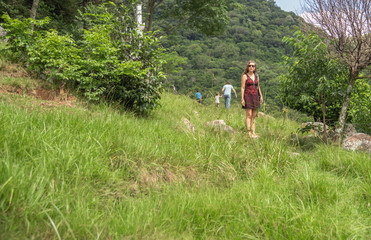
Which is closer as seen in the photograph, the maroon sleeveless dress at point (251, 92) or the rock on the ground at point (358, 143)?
the rock on the ground at point (358, 143)

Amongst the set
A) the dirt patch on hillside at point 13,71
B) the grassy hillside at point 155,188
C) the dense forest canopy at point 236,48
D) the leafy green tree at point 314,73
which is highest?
the dense forest canopy at point 236,48

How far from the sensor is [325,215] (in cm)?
216

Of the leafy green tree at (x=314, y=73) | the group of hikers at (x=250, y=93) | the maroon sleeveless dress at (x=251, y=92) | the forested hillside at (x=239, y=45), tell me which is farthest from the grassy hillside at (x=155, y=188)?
the forested hillside at (x=239, y=45)

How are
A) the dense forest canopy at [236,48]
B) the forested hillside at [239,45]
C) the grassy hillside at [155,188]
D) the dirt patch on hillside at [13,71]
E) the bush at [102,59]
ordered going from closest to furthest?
the grassy hillside at [155,188] → the bush at [102,59] → the dirt patch on hillside at [13,71] → the dense forest canopy at [236,48] → the forested hillside at [239,45]

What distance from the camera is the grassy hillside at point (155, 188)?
1.69 metres

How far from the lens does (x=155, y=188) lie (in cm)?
262

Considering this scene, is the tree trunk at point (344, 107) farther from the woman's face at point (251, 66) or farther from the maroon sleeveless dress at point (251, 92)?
the woman's face at point (251, 66)

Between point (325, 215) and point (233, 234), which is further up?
point (325, 215)

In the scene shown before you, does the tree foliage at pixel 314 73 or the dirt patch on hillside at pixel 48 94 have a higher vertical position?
the tree foliage at pixel 314 73

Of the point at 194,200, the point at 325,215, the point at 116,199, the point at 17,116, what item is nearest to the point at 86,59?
the point at 17,116

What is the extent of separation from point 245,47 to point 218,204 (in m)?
71.7

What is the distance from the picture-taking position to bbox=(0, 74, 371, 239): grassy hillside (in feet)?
5.55

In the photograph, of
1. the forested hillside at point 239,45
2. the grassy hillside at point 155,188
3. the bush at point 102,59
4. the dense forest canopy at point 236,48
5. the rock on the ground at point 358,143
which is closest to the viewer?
the grassy hillside at point 155,188

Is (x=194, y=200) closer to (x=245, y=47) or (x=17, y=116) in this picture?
(x=17, y=116)
